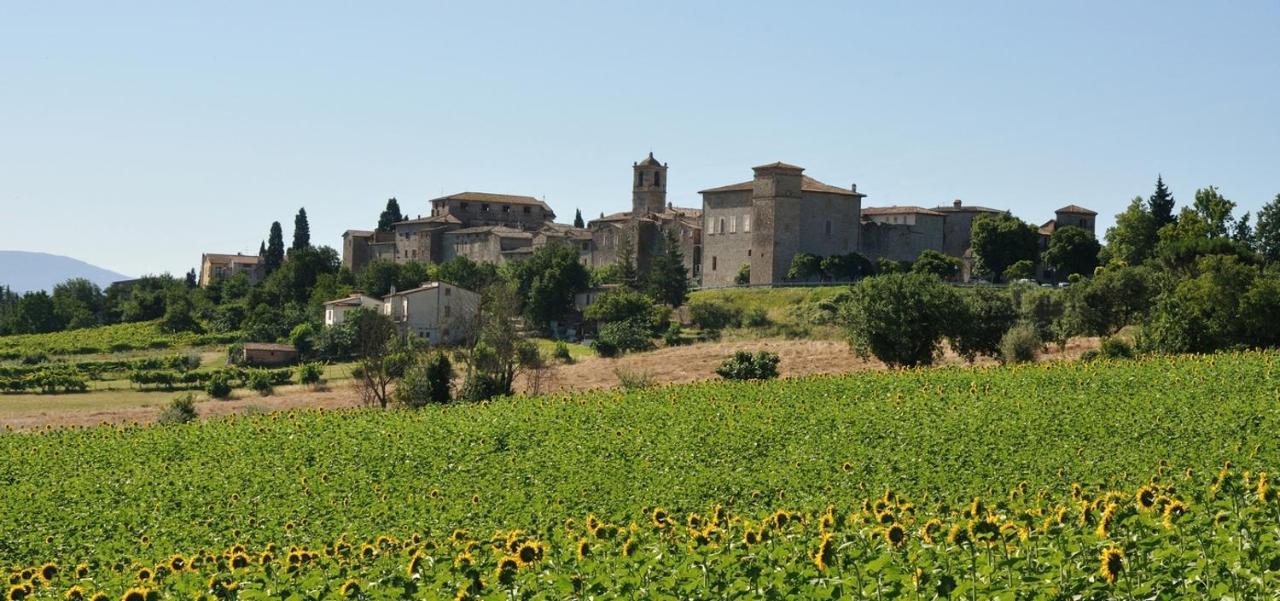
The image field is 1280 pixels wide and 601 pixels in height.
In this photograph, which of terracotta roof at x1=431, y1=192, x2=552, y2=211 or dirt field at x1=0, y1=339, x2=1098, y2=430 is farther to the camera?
terracotta roof at x1=431, y1=192, x2=552, y2=211

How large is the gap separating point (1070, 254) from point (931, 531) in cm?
7840

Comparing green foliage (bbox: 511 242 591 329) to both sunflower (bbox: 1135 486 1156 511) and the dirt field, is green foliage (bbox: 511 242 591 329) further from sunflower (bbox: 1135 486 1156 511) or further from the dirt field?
sunflower (bbox: 1135 486 1156 511)

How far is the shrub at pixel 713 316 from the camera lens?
7638cm

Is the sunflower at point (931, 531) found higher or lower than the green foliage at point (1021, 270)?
lower

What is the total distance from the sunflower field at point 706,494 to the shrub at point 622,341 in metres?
34.5

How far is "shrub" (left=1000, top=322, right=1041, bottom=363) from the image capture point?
152ft

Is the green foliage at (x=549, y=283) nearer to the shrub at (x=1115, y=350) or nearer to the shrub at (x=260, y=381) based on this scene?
the shrub at (x=260, y=381)

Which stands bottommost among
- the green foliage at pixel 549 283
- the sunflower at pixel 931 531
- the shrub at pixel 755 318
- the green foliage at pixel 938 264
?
the sunflower at pixel 931 531

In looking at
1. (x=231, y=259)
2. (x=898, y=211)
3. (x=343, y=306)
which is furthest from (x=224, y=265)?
(x=898, y=211)

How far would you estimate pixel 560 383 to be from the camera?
52.8m

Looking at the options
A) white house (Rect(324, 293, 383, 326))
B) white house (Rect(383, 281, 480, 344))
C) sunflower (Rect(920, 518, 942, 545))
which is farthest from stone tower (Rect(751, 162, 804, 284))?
sunflower (Rect(920, 518, 942, 545))

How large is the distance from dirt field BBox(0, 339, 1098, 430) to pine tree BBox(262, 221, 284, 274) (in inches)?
2539

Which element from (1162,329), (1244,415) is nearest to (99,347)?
(1162,329)

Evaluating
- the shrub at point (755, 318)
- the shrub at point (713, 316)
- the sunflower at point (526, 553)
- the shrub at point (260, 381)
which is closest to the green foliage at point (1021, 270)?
the shrub at point (755, 318)
